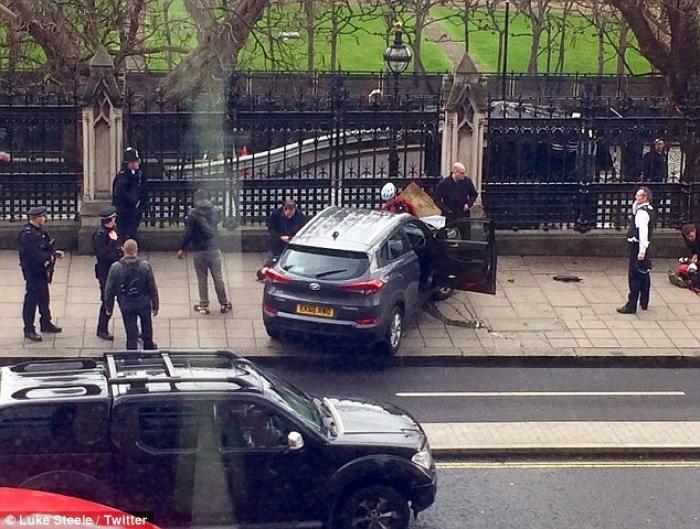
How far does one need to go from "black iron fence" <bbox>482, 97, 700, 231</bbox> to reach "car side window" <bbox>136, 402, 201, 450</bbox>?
11915 mm

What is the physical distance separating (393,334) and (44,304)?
4087 mm

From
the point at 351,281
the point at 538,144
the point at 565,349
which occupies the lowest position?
the point at 565,349

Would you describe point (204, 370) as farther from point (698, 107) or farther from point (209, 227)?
point (698, 107)

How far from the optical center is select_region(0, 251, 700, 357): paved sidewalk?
50.8 feet

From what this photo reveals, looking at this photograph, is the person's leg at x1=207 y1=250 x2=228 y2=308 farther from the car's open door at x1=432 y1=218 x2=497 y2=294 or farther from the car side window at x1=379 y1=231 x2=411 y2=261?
the car's open door at x1=432 y1=218 x2=497 y2=294

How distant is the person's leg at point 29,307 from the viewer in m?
15.1

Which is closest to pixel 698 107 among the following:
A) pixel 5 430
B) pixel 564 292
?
pixel 564 292

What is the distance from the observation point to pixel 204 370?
391 inches

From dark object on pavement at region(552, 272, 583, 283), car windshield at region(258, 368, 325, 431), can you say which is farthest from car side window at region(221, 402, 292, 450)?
dark object on pavement at region(552, 272, 583, 283)

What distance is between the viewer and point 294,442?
929cm

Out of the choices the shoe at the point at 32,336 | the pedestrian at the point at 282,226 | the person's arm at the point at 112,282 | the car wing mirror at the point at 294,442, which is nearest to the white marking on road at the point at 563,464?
the car wing mirror at the point at 294,442

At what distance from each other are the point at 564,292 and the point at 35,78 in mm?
13098

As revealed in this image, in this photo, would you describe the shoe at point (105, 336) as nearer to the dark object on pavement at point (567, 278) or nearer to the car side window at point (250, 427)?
the car side window at point (250, 427)

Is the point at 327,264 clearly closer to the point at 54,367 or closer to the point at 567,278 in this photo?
the point at 54,367
